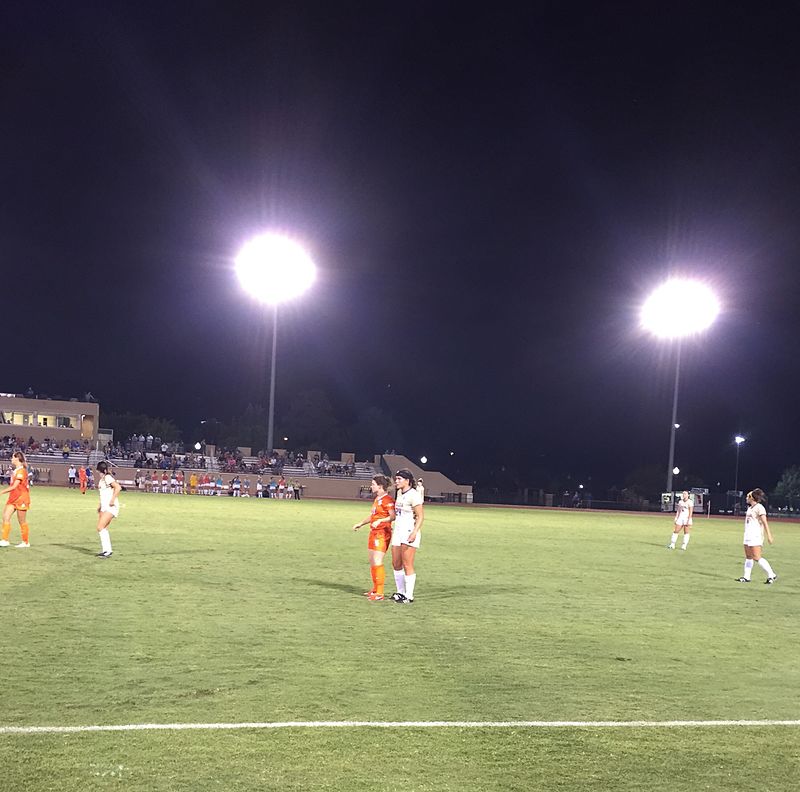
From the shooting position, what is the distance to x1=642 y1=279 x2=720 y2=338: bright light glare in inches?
1850

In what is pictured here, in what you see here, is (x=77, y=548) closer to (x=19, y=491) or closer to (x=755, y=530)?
(x=19, y=491)

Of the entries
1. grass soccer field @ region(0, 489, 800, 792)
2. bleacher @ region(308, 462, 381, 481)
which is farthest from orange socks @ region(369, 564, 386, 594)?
bleacher @ region(308, 462, 381, 481)

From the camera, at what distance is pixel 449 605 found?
11227 mm

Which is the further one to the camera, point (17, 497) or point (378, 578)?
point (17, 497)

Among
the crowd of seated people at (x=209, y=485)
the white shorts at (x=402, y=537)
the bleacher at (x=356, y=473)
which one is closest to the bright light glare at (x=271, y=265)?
the crowd of seated people at (x=209, y=485)

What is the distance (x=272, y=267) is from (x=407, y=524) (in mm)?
33536

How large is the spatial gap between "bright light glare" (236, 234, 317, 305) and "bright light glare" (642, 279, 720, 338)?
819 inches

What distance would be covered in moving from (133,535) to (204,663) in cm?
1274

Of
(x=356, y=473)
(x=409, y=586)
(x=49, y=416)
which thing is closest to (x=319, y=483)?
(x=356, y=473)

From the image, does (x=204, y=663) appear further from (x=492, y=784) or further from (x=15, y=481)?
(x=15, y=481)

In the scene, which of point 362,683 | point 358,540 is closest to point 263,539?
point 358,540

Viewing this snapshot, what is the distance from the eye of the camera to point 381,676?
7203mm

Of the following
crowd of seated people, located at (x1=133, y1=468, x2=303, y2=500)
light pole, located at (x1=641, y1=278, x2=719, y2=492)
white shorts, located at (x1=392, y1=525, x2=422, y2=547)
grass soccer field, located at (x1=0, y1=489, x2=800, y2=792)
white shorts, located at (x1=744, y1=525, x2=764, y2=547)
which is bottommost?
crowd of seated people, located at (x1=133, y1=468, x2=303, y2=500)

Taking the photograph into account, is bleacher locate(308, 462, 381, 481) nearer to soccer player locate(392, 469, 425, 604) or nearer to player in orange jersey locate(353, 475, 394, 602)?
player in orange jersey locate(353, 475, 394, 602)
